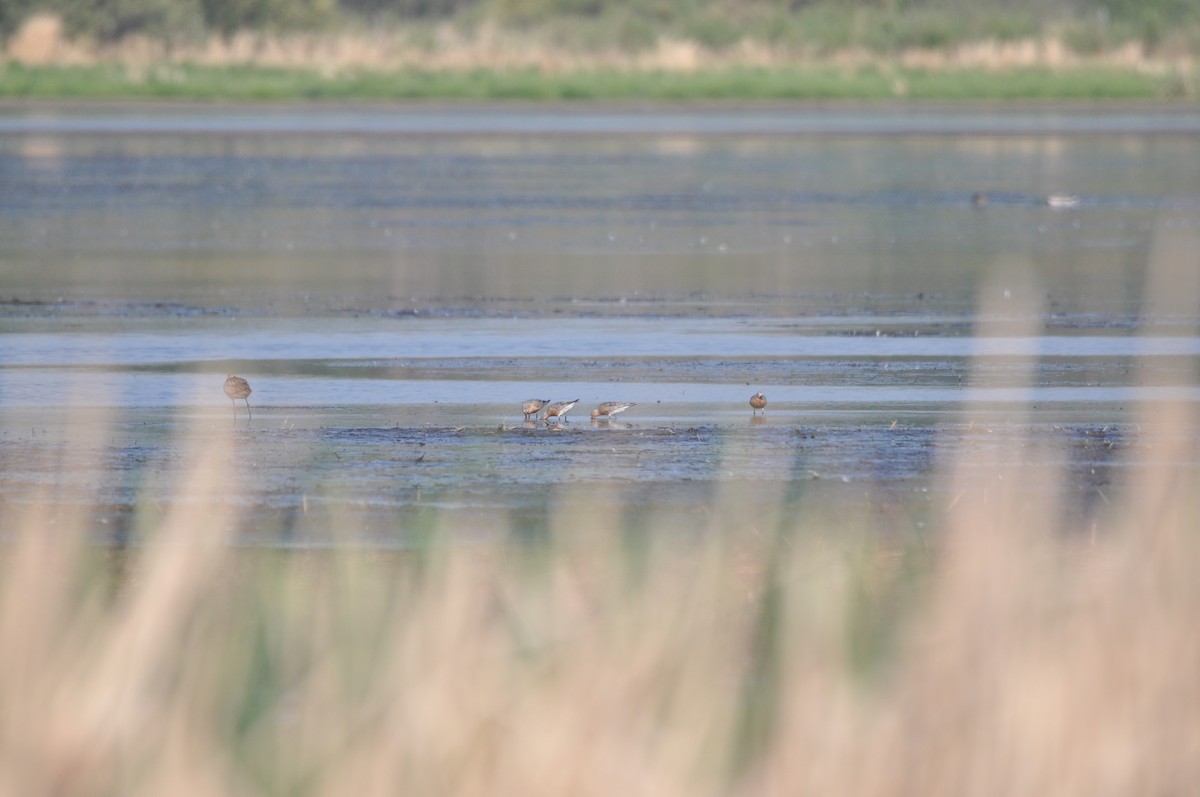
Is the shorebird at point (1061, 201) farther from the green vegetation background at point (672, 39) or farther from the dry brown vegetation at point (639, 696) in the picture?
the green vegetation background at point (672, 39)

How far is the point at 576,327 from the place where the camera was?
14359 millimetres

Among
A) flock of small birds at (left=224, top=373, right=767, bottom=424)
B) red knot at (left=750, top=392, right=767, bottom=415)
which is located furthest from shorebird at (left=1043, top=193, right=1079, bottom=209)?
flock of small birds at (left=224, top=373, right=767, bottom=424)

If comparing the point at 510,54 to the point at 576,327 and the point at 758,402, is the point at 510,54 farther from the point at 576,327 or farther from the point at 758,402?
the point at 758,402

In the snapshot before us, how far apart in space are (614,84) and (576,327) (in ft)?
98.2

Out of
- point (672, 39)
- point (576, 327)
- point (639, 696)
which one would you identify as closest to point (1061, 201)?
point (576, 327)

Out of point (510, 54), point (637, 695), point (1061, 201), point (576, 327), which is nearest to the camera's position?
point (637, 695)

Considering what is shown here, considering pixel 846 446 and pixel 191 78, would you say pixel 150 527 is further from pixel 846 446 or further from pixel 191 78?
pixel 191 78

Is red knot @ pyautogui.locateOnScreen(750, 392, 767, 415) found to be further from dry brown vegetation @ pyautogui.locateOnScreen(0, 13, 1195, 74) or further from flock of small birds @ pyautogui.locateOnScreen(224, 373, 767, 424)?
dry brown vegetation @ pyautogui.locateOnScreen(0, 13, 1195, 74)

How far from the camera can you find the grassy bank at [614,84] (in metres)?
43.2

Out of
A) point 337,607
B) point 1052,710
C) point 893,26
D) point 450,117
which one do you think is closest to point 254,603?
point 337,607

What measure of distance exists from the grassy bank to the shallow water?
12758mm

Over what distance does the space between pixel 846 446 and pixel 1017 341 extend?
11.7 feet

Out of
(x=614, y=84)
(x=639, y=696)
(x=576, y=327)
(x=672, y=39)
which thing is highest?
(x=672, y=39)

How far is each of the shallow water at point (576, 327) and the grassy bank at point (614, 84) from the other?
41.9ft
